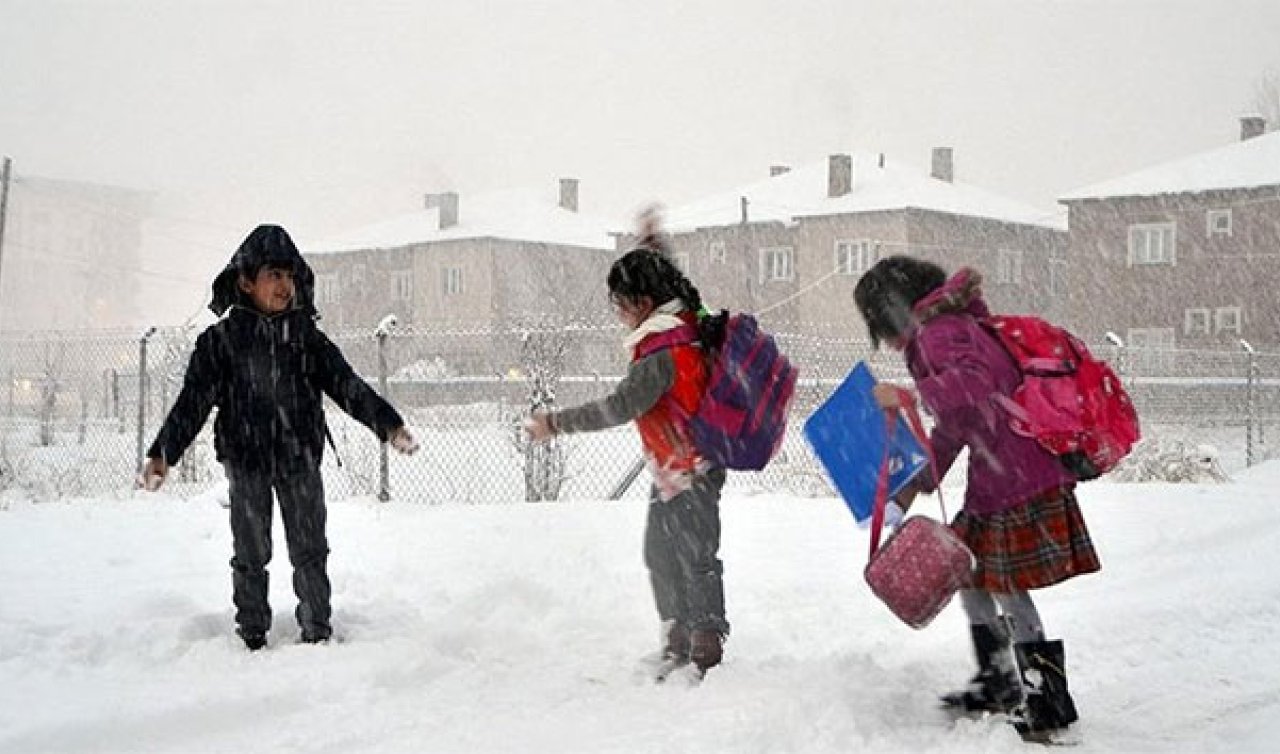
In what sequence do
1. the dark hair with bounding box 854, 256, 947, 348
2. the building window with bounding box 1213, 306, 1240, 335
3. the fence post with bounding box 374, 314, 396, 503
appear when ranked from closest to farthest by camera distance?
the dark hair with bounding box 854, 256, 947, 348 < the fence post with bounding box 374, 314, 396, 503 < the building window with bounding box 1213, 306, 1240, 335

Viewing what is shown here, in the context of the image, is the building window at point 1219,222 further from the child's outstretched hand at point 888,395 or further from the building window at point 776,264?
the child's outstretched hand at point 888,395

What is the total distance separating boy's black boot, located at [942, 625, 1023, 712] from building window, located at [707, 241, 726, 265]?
43559 mm

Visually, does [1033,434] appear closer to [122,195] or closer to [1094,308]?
[1094,308]

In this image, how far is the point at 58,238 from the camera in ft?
309

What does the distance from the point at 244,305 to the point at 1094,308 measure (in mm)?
39615

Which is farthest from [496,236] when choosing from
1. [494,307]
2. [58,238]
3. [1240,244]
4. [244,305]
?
[58,238]

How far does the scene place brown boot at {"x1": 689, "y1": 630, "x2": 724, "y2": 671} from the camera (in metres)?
4.98

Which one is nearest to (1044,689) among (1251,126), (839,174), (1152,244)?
(1152,244)

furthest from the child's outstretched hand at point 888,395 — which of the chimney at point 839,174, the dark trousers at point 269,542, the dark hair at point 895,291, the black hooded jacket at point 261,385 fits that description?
the chimney at point 839,174

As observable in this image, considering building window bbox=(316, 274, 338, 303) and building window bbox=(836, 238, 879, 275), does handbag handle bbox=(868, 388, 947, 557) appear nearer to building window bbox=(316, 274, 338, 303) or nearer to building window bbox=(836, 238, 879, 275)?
building window bbox=(836, 238, 879, 275)

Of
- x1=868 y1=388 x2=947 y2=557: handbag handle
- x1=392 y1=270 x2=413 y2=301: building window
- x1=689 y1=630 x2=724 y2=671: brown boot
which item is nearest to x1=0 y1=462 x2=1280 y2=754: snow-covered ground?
x1=689 y1=630 x2=724 y2=671: brown boot

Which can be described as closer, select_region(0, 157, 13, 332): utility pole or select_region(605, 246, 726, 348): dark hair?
select_region(605, 246, 726, 348): dark hair

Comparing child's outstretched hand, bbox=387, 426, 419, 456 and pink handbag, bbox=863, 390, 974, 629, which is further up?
child's outstretched hand, bbox=387, 426, 419, 456

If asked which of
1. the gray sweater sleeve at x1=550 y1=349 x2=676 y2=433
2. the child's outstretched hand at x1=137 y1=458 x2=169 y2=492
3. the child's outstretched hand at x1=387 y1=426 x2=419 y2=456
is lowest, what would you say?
the child's outstretched hand at x1=137 y1=458 x2=169 y2=492
